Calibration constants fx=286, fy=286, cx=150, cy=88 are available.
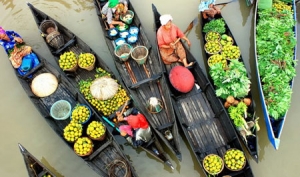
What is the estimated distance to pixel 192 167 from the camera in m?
6.98

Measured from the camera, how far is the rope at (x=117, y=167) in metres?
6.21

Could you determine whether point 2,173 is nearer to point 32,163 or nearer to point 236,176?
point 32,163

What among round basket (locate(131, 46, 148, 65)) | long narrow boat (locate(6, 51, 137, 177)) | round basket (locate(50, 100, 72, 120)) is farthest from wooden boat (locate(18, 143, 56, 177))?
round basket (locate(131, 46, 148, 65))

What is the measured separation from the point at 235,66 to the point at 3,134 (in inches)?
247

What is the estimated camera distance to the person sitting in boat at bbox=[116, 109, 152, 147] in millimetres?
6379

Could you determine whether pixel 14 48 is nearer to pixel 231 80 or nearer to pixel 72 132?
pixel 72 132

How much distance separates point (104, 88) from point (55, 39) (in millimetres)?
2216

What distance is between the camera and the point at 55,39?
777 cm

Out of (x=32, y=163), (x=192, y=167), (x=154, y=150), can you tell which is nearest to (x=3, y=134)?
(x=32, y=163)

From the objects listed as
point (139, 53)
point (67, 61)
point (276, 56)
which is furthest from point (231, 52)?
point (67, 61)

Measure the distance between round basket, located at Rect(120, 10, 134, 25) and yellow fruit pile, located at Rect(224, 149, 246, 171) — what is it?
4.32m

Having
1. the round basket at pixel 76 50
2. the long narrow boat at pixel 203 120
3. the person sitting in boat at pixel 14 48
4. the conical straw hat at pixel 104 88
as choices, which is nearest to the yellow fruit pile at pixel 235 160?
the long narrow boat at pixel 203 120

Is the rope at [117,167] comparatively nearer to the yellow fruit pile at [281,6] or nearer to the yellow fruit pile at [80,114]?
the yellow fruit pile at [80,114]

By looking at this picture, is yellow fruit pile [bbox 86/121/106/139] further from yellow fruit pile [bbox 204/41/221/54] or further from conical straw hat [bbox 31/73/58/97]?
yellow fruit pile [bbox 204/41/221/54]
